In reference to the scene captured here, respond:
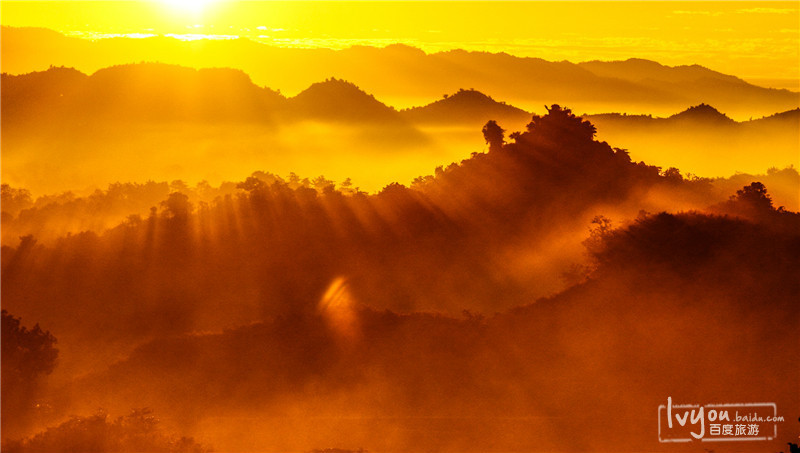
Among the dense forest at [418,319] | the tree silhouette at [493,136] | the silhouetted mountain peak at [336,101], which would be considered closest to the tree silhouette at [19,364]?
the dense forest at [418,319]

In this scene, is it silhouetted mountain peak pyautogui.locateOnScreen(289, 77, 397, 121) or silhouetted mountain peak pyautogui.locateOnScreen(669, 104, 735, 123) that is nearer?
silhouetted mountain peak pyautogui.locateOnScreen(669, 104, 735, 123)

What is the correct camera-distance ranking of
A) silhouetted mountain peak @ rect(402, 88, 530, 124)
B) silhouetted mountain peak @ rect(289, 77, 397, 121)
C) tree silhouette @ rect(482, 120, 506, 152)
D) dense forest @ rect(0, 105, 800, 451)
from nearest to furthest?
dense forest @ rect(0, 105, 800, 451) → tree silhouette @ rect(482, 120, 506, 152) → silhouetted mountain peak @ rect(402, 88, 530, 124) → silhouetted mountain peak @ rect(289, 77, 397, 121)

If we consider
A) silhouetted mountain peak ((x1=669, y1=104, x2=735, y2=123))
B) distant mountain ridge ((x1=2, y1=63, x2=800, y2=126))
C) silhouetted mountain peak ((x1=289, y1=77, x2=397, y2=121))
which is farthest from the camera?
silhouetted mountain peak ((x1=289, y1=77, x2=397, y2=121))

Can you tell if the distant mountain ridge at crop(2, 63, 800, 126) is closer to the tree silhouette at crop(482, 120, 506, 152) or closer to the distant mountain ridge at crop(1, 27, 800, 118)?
the distant mountain ridge at crop(1, 27, 800, 118)

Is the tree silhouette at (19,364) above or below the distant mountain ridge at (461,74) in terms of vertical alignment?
below

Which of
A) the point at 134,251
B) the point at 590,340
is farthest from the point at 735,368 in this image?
the point at 134,251

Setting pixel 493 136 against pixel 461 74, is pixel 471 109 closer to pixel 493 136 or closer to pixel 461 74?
pixel 461 74

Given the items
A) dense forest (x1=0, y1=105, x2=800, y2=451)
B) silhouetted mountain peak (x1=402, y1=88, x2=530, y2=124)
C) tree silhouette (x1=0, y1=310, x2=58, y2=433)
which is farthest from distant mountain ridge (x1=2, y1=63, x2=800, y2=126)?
tree silhouette (x1=0, y1=310, x2=58, y2=433)

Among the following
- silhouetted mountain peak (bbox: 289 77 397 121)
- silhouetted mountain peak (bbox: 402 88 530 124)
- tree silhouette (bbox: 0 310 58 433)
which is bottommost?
tree silhouette (bbox: 0 310 58 433)

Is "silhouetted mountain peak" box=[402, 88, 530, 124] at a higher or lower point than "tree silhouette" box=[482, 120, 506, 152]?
higher

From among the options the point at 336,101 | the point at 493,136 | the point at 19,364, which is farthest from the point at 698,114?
the point at 19,364

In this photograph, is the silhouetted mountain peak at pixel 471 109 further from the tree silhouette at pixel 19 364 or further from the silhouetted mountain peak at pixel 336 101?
the tree silhouette at pixel 19 364
